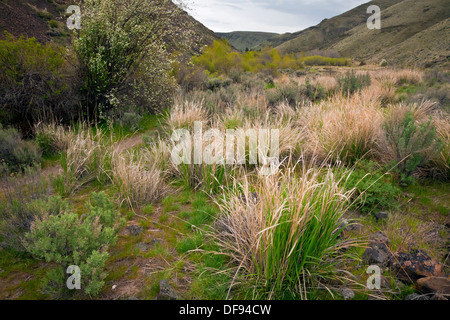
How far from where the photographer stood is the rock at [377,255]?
2.29 m

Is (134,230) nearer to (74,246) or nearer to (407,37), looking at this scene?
(74,246)

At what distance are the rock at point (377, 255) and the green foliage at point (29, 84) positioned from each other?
20.2ft

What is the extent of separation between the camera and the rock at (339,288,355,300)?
77.6 inches

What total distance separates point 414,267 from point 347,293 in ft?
2.10

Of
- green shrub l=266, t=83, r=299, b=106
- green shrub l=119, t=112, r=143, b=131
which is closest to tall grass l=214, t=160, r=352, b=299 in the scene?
green shrub l=119, t=112, r=143, b=131

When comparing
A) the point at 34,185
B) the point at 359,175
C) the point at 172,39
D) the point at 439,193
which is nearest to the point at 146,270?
the point at 34,185

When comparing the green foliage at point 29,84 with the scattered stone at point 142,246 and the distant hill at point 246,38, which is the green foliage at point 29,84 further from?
the distant hill at point 246,38

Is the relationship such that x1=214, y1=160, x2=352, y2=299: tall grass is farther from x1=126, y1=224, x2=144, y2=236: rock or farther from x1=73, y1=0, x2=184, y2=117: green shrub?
x1=73, y1=0, x2=184, y2=117: green shrub

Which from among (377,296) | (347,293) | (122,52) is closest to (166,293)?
(347,293)

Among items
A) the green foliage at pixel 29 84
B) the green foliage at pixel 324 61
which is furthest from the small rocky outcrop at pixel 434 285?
the green foliage at pixel 324 61

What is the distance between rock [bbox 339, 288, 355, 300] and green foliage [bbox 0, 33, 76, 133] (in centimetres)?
610
